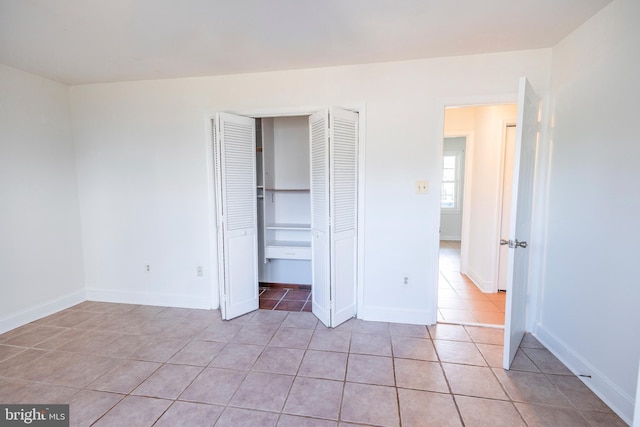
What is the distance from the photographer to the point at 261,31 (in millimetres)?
2117

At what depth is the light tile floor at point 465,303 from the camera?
295 cm

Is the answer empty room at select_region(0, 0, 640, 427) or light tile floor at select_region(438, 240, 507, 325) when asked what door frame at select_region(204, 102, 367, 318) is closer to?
empty room at select_region(0, 0, 640, 427)

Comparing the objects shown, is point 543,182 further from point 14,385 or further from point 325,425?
point 14,385

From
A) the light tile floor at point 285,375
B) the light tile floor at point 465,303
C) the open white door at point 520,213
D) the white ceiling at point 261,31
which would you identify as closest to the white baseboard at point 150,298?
the light tile floor at point 285,375

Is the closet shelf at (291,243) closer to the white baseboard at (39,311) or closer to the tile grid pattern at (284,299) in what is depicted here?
the tile grid pattern at (284,299)

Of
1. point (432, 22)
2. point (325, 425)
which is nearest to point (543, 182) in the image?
point (432, 22)

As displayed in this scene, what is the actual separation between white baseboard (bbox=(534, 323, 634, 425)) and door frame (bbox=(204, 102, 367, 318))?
5.09 ft

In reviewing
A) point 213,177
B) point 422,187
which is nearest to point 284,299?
point 213,177

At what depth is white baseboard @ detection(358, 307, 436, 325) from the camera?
2815mm

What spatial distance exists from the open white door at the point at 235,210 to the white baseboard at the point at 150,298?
41 cm

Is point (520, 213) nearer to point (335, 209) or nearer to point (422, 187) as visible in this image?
point (422, 187)

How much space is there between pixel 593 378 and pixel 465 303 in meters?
1.39

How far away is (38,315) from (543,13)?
16.4ft

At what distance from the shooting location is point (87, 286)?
3.47 meters
